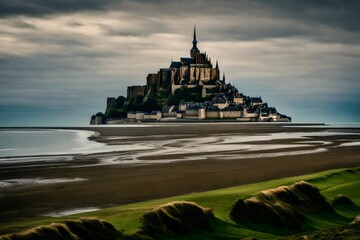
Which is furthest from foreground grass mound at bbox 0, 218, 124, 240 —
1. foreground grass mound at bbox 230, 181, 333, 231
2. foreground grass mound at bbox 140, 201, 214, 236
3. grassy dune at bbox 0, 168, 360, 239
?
foreground grass mound at bbox 230, 181, 333, 231

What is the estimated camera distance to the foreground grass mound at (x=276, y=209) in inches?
400

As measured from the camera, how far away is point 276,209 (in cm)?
1049

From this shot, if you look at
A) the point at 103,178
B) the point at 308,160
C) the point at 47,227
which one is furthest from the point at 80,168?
the point at 47,227

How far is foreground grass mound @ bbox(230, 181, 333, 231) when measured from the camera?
33.4 feet

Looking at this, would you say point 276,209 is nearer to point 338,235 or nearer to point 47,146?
point 338,235

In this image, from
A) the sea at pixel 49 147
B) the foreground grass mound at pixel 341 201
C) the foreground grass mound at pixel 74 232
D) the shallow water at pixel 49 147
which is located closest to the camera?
the foreground grass mound at pixel 74 232

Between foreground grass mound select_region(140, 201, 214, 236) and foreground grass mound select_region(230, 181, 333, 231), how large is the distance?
40.9 inches

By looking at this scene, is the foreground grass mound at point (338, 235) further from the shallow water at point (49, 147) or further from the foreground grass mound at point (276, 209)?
the shallow water at point (49, 147)

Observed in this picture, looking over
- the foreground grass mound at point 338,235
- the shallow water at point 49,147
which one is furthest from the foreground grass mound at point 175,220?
the shallow water at point 49,147

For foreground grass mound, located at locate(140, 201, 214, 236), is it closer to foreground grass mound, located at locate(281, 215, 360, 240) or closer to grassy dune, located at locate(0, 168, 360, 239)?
grassy dune, located at locate(0, 168, 360, 239)

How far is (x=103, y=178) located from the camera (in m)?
→ 23.3

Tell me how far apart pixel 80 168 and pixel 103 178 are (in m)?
5.79

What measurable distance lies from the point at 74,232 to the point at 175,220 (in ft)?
6.55

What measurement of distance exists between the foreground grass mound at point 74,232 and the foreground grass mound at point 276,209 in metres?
3.11
